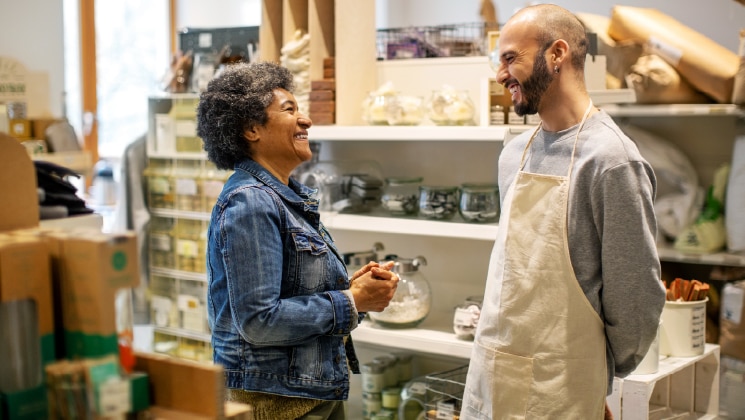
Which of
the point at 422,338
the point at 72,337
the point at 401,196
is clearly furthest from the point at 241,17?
the point at 72,337

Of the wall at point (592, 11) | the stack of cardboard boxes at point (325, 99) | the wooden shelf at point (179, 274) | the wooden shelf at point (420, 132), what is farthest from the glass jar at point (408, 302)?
the wall at point (592, 11)

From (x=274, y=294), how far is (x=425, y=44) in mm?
2012

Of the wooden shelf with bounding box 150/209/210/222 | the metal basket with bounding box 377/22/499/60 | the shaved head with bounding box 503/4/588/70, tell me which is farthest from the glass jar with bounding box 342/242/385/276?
the shaved head with bounding box 503/4/588/70

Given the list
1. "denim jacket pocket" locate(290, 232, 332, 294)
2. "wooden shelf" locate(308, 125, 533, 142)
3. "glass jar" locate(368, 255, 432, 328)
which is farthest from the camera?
"glass jar" locate(368, 255, 432, 328)

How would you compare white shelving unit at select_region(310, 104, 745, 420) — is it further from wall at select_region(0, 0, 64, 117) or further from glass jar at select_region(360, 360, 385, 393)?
wall at select_region(0, 0, 64, 117)

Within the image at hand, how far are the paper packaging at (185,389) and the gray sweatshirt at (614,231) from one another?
1.01 meters

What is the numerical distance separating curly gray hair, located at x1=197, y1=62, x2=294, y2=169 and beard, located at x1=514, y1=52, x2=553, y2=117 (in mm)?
637

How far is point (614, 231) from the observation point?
1.91 m

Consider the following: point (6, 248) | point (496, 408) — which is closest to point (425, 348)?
point (496, 408)

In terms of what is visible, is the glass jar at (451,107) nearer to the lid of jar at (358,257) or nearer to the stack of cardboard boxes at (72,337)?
the lid of jar at (358,257)

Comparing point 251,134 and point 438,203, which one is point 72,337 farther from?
point 438,203

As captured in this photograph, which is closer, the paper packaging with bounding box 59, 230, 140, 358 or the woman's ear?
the paper packaging with bounding box 59, 230, 140, 358

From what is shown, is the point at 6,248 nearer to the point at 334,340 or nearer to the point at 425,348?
the point at 334,340

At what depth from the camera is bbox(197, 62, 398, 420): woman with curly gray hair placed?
1904 mm
